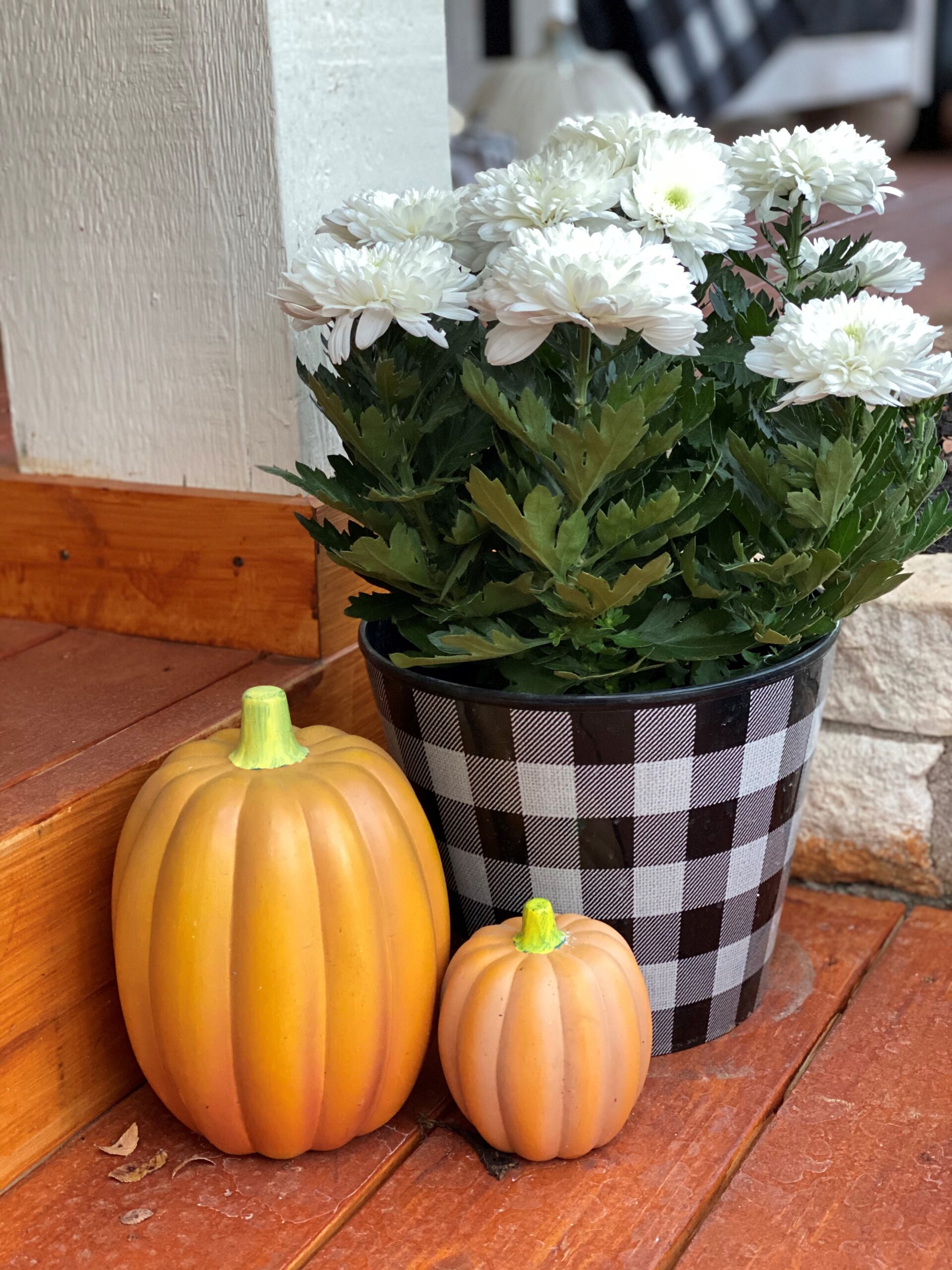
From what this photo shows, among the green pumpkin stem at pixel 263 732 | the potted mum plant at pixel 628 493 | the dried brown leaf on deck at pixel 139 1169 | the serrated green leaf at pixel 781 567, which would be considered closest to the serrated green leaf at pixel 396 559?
the potted mum plant at pixel 628 493

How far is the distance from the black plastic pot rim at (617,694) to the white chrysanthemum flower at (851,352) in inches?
7.7

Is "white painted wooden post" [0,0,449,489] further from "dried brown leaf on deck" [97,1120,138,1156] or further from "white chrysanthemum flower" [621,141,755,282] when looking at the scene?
"dried brown leaf on deck" [97,1120,138,1156]

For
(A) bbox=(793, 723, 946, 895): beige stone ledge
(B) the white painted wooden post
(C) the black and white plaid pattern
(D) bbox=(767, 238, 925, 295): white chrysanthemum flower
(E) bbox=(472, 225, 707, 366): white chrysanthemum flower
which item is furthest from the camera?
(C) the black and white plaid pattern

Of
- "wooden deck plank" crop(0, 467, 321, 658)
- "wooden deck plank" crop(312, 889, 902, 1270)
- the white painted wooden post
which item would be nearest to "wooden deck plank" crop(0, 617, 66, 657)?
"wooden deck plank" crop(0, 467, 321, 658)

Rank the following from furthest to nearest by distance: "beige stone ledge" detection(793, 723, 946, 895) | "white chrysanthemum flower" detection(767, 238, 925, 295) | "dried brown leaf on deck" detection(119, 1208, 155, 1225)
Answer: "beige stone ledge" detection(793, 723, 946, 895), "white chrysanthemum flower" detection(767, 238, 925, 295), "dried brown leaf on deck" detection(119, 1208, 155, 1225)

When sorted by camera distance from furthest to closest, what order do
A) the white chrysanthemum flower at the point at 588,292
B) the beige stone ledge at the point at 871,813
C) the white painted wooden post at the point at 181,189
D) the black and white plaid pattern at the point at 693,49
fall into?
the black and white plaid pattern at the point at 693,49 < the beige stone ledge at the point at 871,813 < the white painted wooden post at the point at 181,189 < the white chrysanthemum flower at the point at 588,292

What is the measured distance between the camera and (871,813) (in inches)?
50.3

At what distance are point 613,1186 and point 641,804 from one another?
253 millimetres

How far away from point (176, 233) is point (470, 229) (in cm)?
37

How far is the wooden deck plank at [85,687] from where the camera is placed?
41.6 inches

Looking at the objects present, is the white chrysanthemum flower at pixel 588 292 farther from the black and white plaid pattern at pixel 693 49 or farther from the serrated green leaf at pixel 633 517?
the black and white plaid pattern at pixel 693 49

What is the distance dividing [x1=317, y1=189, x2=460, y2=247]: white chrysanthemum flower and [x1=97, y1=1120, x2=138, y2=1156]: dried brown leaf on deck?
65 centimetres

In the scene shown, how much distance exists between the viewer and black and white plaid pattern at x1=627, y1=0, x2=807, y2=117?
4.22 meters

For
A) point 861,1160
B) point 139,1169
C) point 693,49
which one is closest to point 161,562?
point 139,1169
